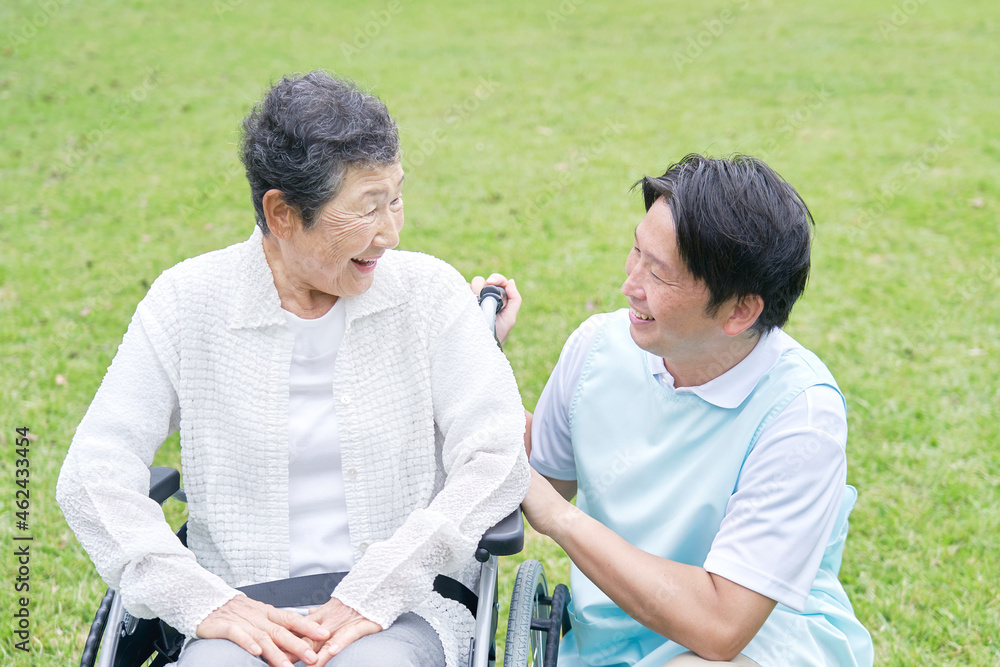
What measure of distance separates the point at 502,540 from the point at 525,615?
28 cm

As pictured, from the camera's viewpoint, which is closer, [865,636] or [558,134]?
[865,636]

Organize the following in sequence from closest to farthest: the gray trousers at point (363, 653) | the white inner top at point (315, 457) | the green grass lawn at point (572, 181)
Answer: the gray trousers at point (363, 653)
the white inner top at point (315, 457)
the green grass lawn at point (572, 181)

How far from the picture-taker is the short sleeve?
1.78 metres

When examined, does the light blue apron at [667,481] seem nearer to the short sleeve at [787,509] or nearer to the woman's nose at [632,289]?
the short sleeve at [787,509]

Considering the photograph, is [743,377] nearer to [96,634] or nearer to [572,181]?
[96,634]

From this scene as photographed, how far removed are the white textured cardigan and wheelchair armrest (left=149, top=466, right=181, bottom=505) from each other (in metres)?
0.03

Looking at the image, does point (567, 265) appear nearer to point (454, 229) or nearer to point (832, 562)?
point (454, 229)

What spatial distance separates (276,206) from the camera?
77.8 inches

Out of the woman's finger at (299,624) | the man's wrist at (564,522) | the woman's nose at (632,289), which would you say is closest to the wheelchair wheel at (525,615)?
the man's wrist at (564,522)

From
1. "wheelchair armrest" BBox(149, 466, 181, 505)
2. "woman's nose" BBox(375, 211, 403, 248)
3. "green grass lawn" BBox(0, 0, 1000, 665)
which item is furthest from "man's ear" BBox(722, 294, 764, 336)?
"wheelchair armrest" BBox(149, 466, 181, 505)

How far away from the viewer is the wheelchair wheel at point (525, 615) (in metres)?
1.93

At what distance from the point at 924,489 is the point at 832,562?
1839 mm

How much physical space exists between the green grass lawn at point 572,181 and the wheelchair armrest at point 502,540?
108 cm

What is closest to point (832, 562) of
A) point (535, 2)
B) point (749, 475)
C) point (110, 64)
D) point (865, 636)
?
point (865, 636)
